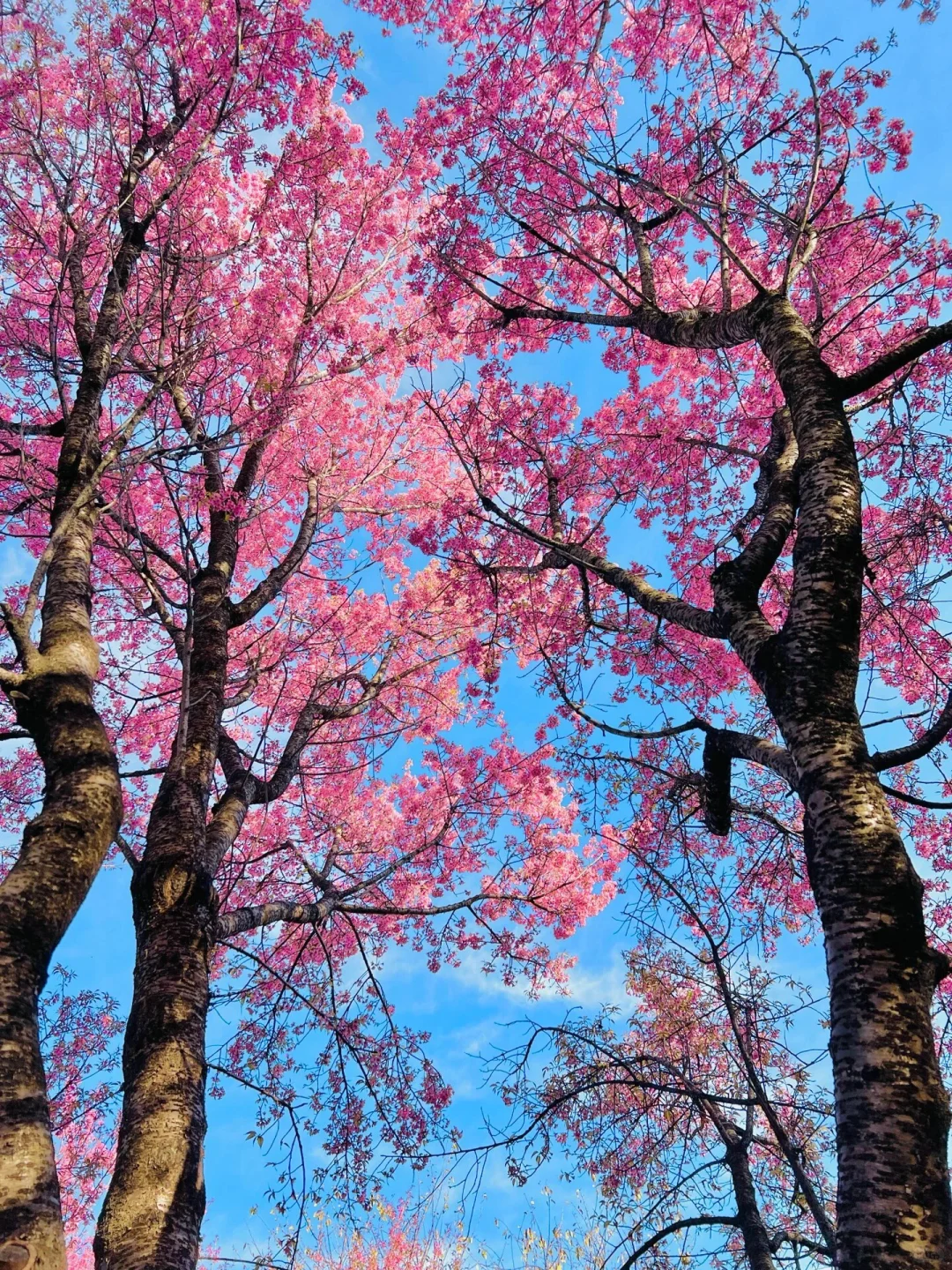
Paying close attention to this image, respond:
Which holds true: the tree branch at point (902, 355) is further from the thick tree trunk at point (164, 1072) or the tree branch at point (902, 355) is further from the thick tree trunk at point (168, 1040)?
the thick tree trunk at point (164, 1072)

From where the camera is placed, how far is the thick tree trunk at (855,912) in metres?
2.43

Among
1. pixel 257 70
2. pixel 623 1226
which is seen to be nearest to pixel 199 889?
pixel 623 1226

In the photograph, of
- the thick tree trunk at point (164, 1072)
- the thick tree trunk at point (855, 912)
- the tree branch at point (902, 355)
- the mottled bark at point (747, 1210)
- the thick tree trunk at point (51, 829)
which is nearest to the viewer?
the thick tree trunk at point (51, 829)

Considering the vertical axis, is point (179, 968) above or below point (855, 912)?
above

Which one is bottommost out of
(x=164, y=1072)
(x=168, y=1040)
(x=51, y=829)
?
(x=164, y=1072)

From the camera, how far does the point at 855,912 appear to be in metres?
2.97

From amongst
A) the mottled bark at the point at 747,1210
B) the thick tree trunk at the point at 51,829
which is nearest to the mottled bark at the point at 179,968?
the thick tree trunk at the point at 51,829

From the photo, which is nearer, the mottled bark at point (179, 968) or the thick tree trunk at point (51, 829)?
the thick tree trunk at point (51, 829)

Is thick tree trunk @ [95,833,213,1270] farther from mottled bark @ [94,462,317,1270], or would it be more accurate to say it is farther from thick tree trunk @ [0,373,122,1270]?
thick tree trunk @ [0,373,122,1270]

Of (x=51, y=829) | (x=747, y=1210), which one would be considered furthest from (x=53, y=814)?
(x=747, y=1210)

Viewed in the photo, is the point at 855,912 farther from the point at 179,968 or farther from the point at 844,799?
the point at 179,968

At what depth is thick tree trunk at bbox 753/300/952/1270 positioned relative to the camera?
243cm

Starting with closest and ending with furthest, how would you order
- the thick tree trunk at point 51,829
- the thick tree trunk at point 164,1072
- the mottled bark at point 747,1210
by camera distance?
the thick tree trunk at point 51,829, the thick tree trunk at point 164,1072, the mottled bark at point 747,1210

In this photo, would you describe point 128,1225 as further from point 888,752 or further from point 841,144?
point 841,144
